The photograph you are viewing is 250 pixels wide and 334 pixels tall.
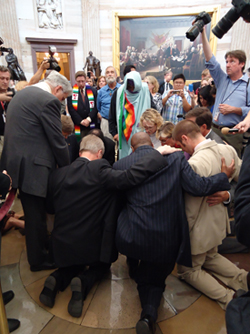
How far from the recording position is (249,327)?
2.33 feet

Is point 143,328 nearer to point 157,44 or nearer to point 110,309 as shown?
point 110,309

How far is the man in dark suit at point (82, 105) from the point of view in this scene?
437cm

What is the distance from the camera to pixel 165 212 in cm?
156

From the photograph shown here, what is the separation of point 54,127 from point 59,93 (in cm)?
45

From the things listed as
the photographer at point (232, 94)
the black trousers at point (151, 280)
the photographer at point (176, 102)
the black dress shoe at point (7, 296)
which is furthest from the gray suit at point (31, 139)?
the photographer at point (176, 102)

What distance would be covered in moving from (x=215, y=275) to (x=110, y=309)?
0.97 m

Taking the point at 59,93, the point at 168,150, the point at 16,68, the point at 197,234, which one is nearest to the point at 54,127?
the point at 59,93

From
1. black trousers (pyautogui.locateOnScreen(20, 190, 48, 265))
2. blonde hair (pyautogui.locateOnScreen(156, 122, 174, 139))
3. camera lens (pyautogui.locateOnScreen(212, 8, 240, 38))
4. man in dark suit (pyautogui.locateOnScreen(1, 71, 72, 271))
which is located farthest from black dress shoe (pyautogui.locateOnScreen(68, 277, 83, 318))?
camera lens (pyautogui.locateOnScreen(212, 8, 240, 38))

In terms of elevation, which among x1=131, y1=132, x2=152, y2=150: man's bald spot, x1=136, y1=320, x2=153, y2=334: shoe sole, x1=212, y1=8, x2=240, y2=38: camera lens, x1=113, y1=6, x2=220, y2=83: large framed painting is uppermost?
x1=113, y1=6, x2=220, y2=83: large framed painting

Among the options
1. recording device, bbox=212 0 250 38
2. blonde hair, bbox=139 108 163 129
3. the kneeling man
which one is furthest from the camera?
blonde hair, bbox=139 108 163 129

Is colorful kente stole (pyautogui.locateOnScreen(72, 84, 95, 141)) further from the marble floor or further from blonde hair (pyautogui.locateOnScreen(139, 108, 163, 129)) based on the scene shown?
the marble floor

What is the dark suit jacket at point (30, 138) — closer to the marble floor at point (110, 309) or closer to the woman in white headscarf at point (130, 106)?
the marble floor at point (110, 309)

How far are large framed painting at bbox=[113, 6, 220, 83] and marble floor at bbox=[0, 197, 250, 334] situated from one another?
977 centimetres

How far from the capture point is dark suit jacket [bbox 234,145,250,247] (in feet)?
2.67
